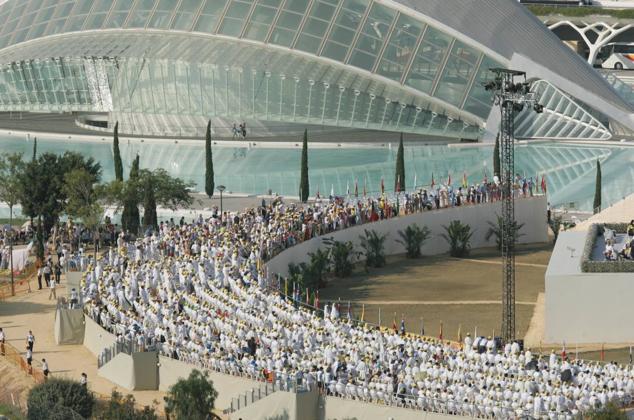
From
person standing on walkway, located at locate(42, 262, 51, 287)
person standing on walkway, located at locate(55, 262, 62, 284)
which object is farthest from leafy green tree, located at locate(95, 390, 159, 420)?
person standing on walkway, located at locate(55, 262, 62, 284)

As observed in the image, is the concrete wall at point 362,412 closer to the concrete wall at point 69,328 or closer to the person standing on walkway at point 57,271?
the concrete wall at point 69,328

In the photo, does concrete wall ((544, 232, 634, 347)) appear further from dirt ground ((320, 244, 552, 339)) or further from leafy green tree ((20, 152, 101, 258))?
leafy green tree ((20, 152, 101, 258))

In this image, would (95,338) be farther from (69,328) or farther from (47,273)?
(47,273)

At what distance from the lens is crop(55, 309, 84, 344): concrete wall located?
45.2 metres

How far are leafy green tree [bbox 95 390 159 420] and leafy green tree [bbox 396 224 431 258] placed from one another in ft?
67.2

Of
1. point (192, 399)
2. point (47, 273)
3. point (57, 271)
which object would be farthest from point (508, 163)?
point (57, 271)

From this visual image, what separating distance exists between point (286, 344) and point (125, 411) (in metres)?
5.26

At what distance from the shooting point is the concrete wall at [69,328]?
148ft

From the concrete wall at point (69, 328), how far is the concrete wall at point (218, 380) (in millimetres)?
4757

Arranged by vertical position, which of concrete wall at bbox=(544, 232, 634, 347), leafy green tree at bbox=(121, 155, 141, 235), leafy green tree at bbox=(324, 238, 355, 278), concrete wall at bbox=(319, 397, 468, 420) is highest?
leafy green tree at bbox=(121, 155, 141, 235)

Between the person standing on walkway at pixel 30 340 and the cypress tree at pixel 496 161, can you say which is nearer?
the person standing on walkway at pixel 30 340

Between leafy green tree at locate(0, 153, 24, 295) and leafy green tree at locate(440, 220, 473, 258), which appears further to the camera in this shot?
leafy green tree at locate(0, 153, 24, 295)

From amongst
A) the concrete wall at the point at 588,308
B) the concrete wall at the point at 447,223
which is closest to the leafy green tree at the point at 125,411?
the concrete wall at the point at 588,308

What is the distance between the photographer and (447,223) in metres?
58.5
